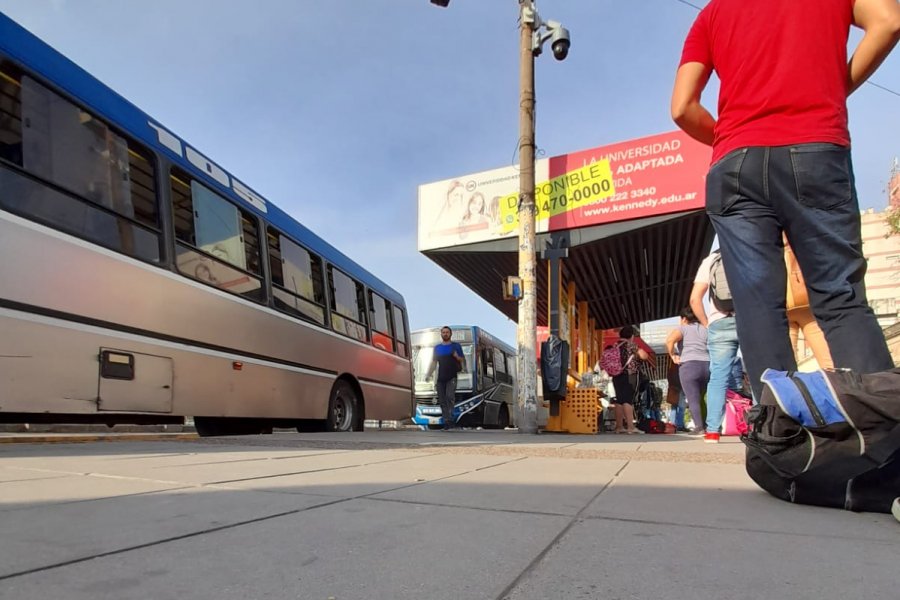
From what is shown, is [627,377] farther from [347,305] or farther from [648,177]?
[347,305]

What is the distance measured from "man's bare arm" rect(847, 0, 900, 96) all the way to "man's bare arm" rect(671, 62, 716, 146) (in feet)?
1.70

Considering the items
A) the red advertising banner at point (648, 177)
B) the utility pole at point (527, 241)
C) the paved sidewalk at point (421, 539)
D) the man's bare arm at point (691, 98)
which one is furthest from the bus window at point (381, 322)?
the man's bare arm at point (691, 98)

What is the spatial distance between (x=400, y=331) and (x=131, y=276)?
6.37 meters

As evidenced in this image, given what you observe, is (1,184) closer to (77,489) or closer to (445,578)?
(77,489)

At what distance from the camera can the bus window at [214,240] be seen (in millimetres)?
5262

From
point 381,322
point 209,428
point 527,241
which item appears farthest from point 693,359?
point 209,428

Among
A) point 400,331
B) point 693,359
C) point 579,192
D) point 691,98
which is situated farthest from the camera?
point 579,192

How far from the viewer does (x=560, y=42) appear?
33.2 ft

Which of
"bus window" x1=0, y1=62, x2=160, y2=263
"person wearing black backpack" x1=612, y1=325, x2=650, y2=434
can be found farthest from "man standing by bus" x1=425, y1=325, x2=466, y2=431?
"bus window" x1=0, y1=62, x2=160, y2=263

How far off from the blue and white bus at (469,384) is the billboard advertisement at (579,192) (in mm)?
4526

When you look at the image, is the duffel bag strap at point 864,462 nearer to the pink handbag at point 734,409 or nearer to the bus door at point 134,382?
the bus door at point 134,382

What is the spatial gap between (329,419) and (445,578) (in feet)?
22.2

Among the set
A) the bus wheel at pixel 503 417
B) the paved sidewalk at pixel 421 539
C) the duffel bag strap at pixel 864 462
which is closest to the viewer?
the paved sidewalk at pixel 421 539

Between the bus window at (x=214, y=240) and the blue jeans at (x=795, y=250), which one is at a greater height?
the bus window at (x=214, y=240)
